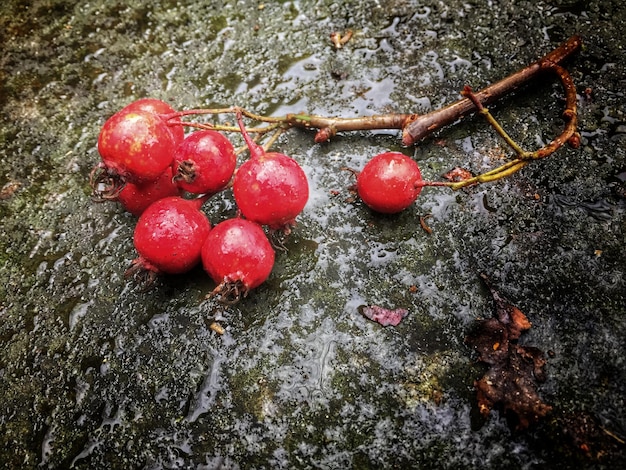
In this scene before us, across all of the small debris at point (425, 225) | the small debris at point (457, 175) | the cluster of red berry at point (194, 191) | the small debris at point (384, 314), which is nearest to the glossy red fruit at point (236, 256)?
the cluster of red berry at point (194, 191)

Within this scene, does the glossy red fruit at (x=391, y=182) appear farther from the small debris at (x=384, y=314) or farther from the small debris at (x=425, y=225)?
the small debris at (x=384, y=314)

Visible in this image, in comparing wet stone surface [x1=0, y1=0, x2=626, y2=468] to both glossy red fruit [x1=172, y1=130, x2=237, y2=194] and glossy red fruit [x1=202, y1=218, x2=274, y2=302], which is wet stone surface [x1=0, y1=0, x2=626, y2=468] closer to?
glossy red fruit [x1=202, y1=218, x2=274, y2=302]

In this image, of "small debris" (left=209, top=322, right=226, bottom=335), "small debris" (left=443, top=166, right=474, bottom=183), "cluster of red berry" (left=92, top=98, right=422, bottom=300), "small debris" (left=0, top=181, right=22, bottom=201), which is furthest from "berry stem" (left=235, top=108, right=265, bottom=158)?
"small debris" (left=0, top=181, right=22, bottom=201)

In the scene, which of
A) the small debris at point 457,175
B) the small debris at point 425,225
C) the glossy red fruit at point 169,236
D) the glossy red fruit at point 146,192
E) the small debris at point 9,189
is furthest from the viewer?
the small debris at point 9,189

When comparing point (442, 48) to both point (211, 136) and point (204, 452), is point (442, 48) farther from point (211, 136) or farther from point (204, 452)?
point (204, 452)

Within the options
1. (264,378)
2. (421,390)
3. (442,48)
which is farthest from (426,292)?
(442,48)

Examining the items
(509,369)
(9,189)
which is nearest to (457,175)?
(509,369)
